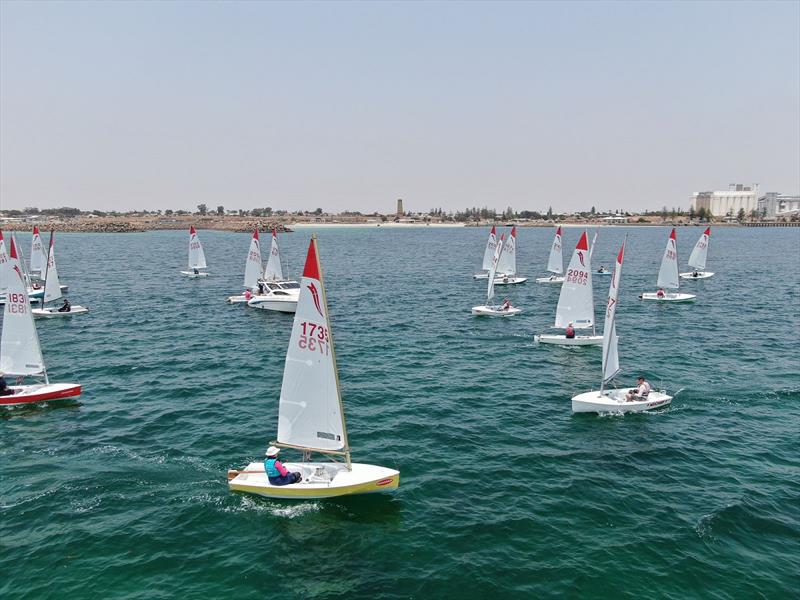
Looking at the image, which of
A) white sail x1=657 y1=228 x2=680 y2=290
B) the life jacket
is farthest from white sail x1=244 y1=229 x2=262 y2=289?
white sail x1=657 y1=228 x2=680 y2=290

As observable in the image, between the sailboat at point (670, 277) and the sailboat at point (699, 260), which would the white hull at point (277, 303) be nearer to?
the sailboat at point (670, 277)

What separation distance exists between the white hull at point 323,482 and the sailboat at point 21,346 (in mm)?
18170

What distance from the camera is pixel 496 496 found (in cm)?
2411

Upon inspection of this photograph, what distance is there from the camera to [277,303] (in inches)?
2475

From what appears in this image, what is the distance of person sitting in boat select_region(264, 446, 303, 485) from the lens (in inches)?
893

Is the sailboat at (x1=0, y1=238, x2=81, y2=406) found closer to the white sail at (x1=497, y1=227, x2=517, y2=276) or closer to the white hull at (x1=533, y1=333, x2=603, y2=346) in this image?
the white hull at (x1=533, y1=333, x2=603, y2=346)

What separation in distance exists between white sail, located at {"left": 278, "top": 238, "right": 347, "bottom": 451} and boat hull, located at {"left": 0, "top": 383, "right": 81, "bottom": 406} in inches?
→ 743

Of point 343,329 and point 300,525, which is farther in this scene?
point 343,329

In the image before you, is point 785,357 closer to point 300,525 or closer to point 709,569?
point 709,569

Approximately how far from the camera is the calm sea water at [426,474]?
19.1 metres

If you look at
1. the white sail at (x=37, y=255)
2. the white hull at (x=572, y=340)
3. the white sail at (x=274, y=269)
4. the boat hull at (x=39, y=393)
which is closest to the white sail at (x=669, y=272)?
the white hull at (x=572, y=340)

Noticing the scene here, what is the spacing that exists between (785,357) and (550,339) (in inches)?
747

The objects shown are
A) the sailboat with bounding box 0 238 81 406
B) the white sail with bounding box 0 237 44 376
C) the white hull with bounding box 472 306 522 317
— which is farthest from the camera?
the white hull with bounding box 472 306 522 317

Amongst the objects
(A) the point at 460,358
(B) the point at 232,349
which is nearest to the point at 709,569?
(A) the point at 460,358
